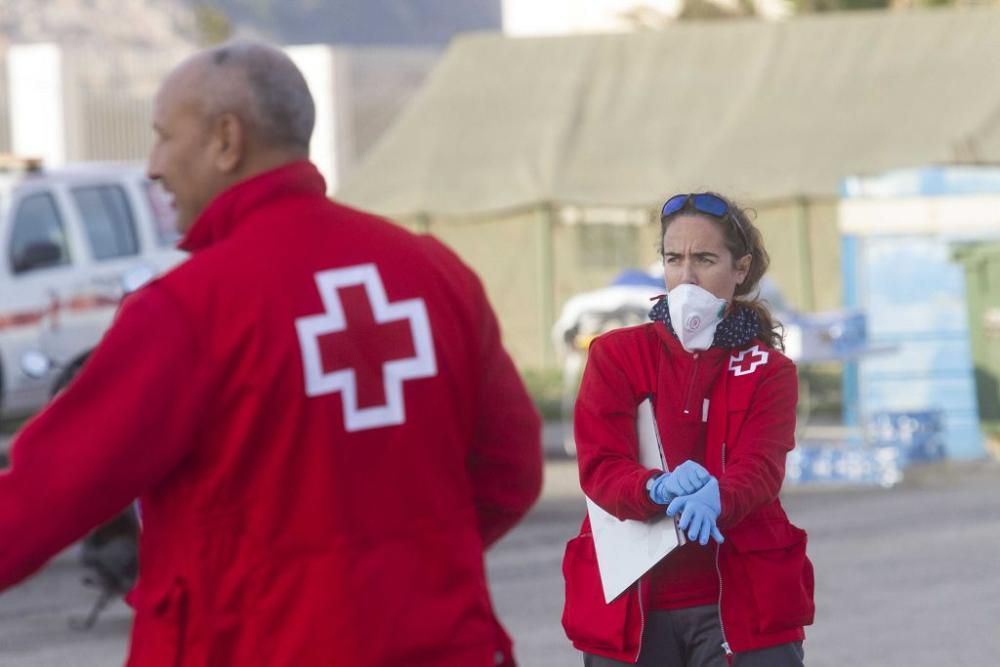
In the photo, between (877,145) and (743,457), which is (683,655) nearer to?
(743,457)

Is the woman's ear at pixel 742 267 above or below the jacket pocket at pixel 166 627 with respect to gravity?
above

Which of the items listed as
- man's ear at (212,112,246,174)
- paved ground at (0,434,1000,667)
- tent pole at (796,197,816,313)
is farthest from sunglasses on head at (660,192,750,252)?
tent pole at (796,197,816,313)

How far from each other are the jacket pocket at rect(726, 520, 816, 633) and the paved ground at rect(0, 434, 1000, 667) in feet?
13.8

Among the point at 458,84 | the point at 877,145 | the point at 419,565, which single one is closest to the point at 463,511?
the point at 419,565

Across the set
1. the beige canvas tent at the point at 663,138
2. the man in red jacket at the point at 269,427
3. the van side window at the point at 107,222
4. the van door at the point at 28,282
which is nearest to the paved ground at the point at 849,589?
the van door at the point at 28,282

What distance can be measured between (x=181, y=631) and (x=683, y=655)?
1553 millimetres

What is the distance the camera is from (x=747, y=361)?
454 centimetres

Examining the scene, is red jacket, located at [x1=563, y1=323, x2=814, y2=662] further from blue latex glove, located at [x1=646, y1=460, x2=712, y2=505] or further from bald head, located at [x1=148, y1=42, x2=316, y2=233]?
bald head, located at [x1=148, y1=42, x2=316, y2=233]

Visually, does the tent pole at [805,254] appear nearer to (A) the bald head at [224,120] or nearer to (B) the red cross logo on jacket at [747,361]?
(B) the red cross logo on jacket at [747,361]

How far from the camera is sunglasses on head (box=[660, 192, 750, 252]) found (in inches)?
183

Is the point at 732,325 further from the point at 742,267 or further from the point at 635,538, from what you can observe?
the point at 635,538

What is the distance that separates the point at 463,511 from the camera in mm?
3441

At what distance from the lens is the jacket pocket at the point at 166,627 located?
3.20 metres

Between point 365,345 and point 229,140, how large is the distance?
40 cm
